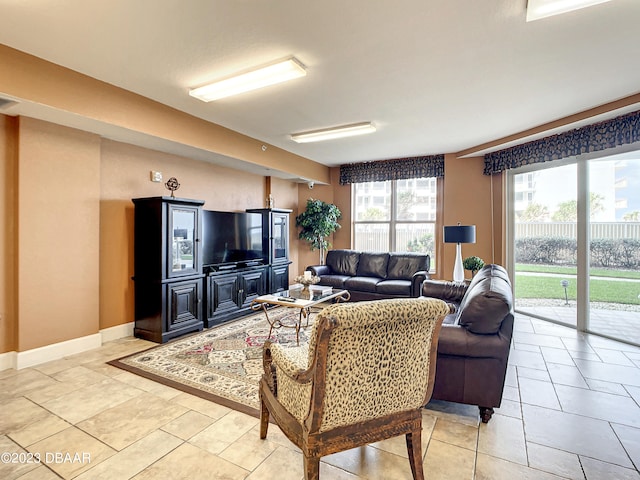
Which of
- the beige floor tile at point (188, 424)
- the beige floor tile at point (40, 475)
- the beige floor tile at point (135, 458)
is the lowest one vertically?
the beige floor tile at point (40, 475)

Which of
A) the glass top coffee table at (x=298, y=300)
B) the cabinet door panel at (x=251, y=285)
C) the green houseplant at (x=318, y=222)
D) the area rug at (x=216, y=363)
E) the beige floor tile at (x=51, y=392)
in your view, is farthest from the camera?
the green houseplant at (x=318, y=222)

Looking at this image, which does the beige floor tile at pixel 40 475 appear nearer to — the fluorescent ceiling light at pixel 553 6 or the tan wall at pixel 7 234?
the tan wall at pixel 7 234

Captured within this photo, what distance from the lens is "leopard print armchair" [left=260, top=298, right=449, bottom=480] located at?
1325 millimetres

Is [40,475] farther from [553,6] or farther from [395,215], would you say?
[395,215]

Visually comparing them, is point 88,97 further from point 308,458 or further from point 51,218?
point 308,458

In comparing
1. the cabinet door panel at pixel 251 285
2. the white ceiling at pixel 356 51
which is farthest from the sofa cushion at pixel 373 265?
the white ceiling at pixel 356 51

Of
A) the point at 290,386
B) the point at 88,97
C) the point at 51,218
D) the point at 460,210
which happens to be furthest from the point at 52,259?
the point at 460,210

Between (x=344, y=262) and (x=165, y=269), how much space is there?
3.25m

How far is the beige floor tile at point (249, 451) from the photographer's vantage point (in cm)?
176

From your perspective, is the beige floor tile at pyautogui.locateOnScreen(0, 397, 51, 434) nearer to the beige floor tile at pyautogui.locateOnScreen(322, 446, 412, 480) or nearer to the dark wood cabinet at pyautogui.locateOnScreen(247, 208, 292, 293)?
the beige floor tile at pyautogui.locateOnScreen(322, 446, 412, 480)

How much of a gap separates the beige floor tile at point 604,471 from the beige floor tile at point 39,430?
311 cm

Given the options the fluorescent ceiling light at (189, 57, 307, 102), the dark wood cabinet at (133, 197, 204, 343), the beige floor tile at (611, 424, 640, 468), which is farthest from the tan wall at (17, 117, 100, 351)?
the beige floor tile at (611, 424, 640, 468)

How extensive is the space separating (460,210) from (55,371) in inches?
231

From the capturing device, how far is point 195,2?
1.96 meters
